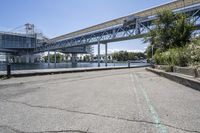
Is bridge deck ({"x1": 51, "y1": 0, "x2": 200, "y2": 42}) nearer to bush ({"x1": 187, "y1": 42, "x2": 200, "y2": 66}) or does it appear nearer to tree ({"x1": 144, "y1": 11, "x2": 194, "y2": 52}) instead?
tree ({"x1": 144, "y1": 11, "x2": 194, "y2": 52})

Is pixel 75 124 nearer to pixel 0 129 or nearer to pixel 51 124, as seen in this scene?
pixel 51 124

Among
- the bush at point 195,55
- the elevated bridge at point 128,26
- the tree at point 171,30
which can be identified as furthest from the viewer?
the elevated bridge at point 128,26

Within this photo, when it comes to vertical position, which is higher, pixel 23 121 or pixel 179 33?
pixel 179 33

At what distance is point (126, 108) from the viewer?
5.07 m

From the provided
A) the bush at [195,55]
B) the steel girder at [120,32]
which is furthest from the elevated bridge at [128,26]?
the bush at [195,55]

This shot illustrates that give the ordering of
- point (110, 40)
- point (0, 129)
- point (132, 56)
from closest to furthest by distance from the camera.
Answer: point (0, 129) → point (110, 40) → point (132, 56)

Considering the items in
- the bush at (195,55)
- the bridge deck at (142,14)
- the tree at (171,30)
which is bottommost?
the bush at (195,55)

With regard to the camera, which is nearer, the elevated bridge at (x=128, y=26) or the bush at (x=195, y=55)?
the bush at (x=195, y=55)

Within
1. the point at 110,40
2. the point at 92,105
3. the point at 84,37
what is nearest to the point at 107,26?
the point at 110,40

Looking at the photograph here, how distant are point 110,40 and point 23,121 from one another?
57576 millimetres

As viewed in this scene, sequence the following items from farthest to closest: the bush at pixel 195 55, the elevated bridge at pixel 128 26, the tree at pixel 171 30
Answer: the elevated bridge at pixel 128 26, the tree at pixel 171 30, the bush at pixel 195 55

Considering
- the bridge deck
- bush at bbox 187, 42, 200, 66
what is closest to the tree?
the bridge deck

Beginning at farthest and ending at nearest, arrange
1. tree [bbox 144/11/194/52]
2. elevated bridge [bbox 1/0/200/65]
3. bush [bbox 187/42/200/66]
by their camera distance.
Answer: elevated bridge [bbox 1/0/200/65]
tree [bbox 144/11/194/52]
bush [bbox 187/42/200/66]

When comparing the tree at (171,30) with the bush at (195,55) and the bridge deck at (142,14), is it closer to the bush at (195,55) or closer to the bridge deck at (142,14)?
the bridge deck at (142,14)
